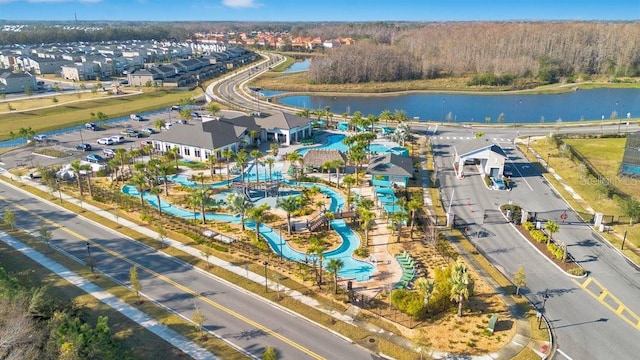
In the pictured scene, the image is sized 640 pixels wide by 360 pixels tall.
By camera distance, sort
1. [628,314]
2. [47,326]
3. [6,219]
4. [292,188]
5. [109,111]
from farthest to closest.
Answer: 1. [109,111]
2. [292,188]
3. [6,219]
4. [628,314]
5. [47,326]

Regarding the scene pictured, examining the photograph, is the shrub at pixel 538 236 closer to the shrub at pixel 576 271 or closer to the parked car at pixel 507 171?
the shrub at pixel 576 271

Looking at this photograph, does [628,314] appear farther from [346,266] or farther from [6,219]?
[6,219]

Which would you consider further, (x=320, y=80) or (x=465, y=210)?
(x=320, y=80)

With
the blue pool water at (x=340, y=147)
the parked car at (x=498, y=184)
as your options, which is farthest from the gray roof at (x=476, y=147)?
the blue pool water at (x=340, y=147)

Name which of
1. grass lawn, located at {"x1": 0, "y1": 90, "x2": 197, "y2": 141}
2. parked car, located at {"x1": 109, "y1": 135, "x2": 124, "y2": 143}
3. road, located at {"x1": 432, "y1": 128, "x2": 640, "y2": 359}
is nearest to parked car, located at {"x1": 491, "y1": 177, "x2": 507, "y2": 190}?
road, located at {"x1": 432, "y1": 128, "x2": 640, "y2": 359}

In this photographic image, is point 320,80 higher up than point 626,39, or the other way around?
point 626,39

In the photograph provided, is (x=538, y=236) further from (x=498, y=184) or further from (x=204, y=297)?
(x=204, y=297)

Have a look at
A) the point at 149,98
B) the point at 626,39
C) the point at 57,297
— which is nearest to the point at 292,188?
the point at 57,297
